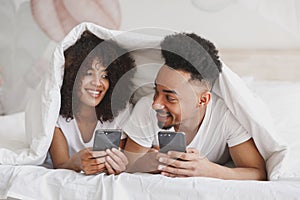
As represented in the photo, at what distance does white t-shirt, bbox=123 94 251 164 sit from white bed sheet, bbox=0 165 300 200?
5.5 inches

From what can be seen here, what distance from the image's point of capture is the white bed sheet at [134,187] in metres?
1.12

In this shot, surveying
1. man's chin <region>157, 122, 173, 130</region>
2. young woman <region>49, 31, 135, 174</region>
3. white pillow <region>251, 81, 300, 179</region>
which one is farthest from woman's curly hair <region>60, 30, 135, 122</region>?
white pillow <region>251, 81, 300, 179</region>

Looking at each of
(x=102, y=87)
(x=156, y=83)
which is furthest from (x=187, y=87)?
(x=102, y=87)

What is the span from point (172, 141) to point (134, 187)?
5.5 inches

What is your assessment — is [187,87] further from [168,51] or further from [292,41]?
[292,41]

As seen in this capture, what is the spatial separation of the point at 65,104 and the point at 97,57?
0.16 metres

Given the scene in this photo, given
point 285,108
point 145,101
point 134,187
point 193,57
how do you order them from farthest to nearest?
point 285,108 → point 145,101 → point 193,57 → point 134,187

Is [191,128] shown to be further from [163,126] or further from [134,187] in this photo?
[134,187]

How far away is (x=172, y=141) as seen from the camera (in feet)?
3.97

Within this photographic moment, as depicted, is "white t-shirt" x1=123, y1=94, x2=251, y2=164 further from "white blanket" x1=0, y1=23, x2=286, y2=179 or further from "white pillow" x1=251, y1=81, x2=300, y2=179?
"white pillow" x1=251, y1=81, x2=300, y2=179

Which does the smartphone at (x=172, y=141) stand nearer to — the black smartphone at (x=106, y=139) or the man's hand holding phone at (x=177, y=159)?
the man's hand holding phone at (x=177, y=159)

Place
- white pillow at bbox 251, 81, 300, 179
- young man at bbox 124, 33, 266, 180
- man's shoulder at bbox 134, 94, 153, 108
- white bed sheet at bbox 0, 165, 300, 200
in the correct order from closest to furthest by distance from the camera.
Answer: white bed sheet at bbox 0, 165, 300, 200 < young man at bbox 124, 33, 266, 180 < man's shoulder at bbox 134, 94, 153, 108 < white pillow at bbox 251, 81, 300, 179

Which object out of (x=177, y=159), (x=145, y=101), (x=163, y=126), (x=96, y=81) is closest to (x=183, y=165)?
(x=177, y=159)

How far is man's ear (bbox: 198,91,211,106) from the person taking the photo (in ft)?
4.28
